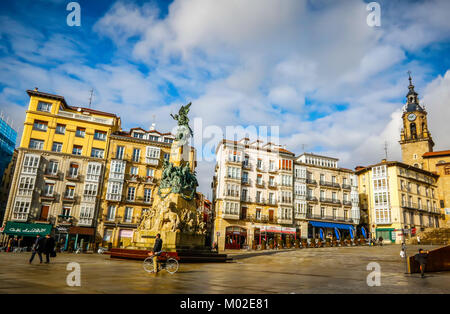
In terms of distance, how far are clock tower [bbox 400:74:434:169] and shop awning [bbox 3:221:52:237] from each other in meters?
70.5

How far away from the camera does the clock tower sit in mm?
65312

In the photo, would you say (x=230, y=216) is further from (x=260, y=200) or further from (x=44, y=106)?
(x=44, y=106)

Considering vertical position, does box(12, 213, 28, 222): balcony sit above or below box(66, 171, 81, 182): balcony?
below

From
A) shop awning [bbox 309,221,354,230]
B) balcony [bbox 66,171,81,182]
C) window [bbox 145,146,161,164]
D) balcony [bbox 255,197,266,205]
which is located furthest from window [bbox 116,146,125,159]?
shop awning [bbox 309,221,354,230]

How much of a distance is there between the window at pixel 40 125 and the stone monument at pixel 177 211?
2834 cm

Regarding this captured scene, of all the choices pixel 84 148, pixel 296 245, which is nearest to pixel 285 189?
pixel 296 245

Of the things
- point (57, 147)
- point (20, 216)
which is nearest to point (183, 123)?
point (57, 147)

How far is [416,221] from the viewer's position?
53.2 meters

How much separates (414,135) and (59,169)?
2837 inches

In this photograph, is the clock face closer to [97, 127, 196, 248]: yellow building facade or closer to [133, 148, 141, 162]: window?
[97, 127, 196, 248]: yellow building facade
